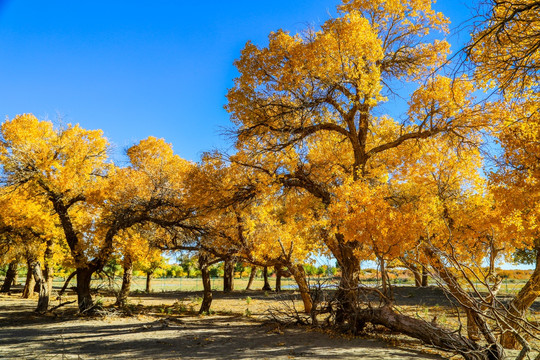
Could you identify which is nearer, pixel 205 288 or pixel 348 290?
pixel 348 290

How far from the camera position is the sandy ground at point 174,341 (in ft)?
27.1

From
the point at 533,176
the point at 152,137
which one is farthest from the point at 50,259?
the point at 533,176

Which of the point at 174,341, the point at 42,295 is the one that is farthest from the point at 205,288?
the point at 42,295

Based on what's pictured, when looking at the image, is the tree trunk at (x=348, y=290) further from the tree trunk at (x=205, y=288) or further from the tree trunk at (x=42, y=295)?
the tree trunk at (x=42, y=295)

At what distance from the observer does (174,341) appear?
10.1 meters

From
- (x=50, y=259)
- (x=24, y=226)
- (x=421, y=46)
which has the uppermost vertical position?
(x=421, y=46)

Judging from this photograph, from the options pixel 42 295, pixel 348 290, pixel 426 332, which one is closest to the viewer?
pixel 426 332

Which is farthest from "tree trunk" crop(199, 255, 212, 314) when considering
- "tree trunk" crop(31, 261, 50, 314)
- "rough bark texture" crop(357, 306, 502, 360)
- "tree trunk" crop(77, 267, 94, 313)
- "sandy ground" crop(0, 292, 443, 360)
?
"rough bark texture" crop(357, 306, 502, 360)

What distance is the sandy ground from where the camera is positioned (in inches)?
325

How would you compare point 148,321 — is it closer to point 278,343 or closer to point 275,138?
point 278,343

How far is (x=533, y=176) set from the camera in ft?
25.5

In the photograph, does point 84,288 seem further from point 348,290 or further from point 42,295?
point 348,290

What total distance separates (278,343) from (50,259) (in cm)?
1318

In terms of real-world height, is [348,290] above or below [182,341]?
above
